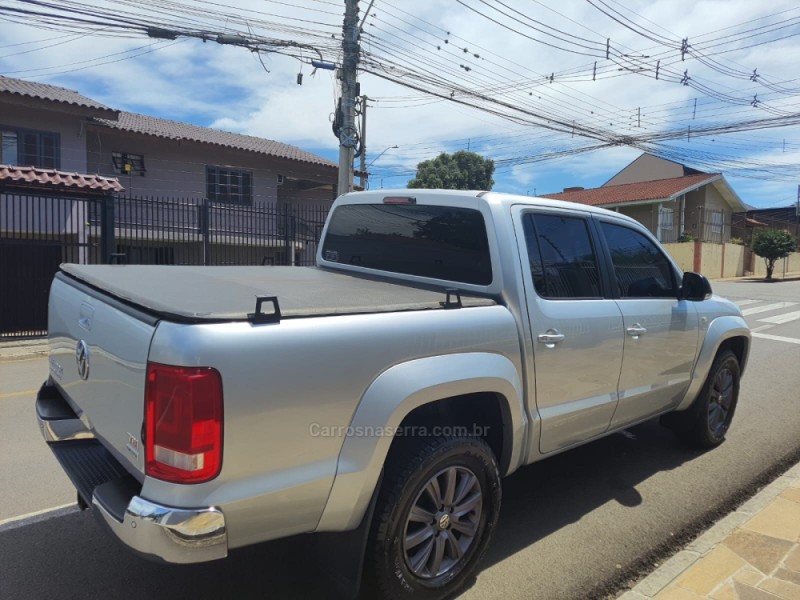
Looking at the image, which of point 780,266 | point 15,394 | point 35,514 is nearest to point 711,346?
point 35,514

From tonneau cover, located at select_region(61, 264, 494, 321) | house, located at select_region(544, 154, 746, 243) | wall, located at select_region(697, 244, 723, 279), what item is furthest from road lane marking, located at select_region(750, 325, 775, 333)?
house, located at select_region(544, 154, 746, 243)

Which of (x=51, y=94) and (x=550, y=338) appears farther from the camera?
(x=51, y=94)

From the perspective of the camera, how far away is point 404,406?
2.31m

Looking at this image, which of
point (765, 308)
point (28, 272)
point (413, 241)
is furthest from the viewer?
point (765, 308)

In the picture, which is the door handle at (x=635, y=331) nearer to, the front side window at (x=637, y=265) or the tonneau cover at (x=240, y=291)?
the front side window at (x=637, y=265)

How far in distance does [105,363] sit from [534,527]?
8.40ft

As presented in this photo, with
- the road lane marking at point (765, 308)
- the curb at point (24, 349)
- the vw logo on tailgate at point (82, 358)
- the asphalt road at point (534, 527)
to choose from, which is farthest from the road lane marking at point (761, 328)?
the curb at point (24, 349)

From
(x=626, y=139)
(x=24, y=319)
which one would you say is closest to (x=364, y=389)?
(x=24, y=319)

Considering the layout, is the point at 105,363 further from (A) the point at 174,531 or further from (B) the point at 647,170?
(B) the point at 647,170

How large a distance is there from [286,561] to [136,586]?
0.72 m

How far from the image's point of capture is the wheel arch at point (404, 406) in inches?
86.9

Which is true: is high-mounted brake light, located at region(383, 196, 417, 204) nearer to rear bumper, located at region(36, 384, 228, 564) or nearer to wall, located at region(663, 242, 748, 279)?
rear bumper, located at region(36, 384, 228, 564)

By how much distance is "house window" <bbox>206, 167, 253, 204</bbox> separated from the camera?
19188 millimetres

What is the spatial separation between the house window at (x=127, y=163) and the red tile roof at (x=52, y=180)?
7.56 metres
